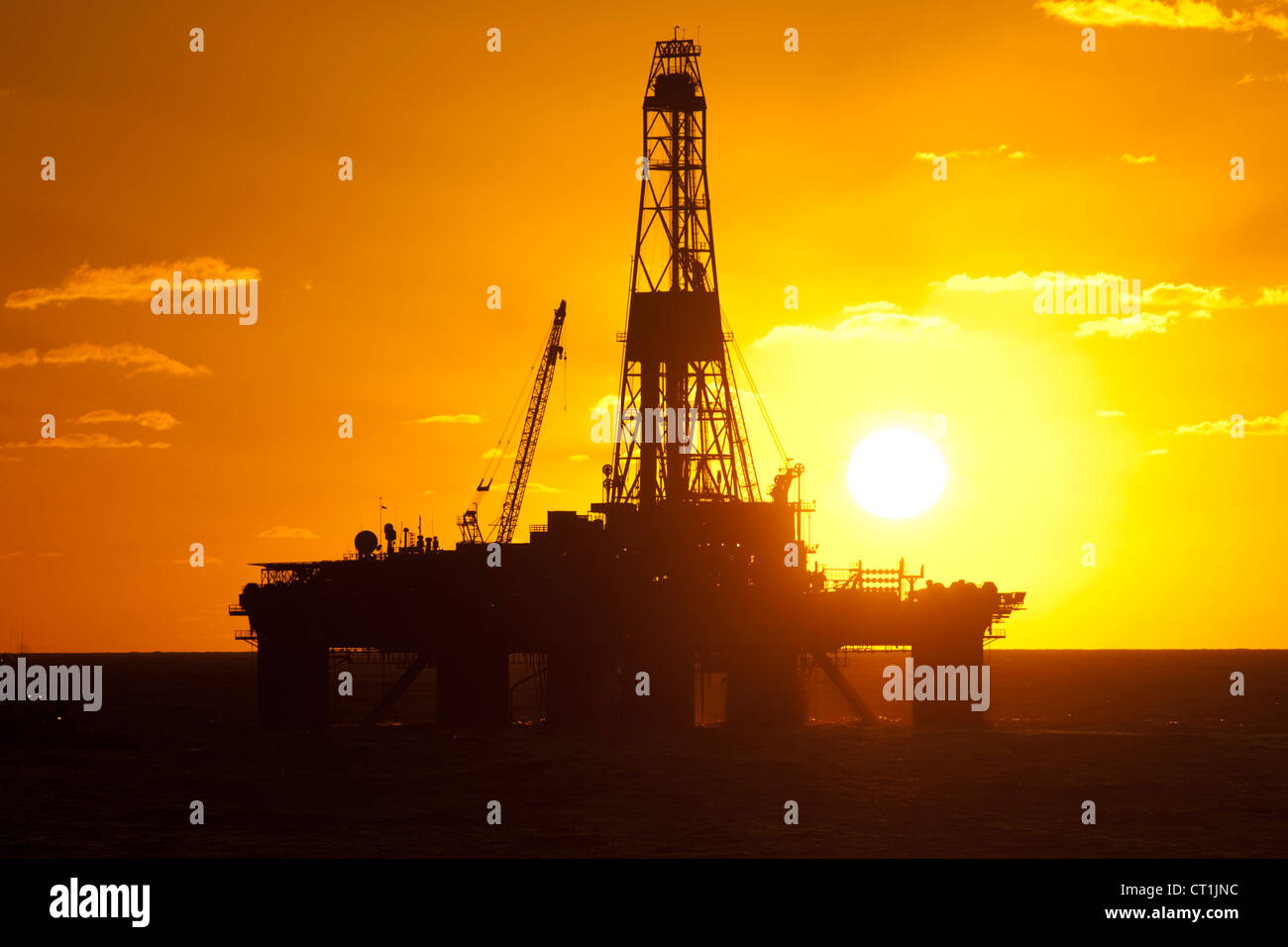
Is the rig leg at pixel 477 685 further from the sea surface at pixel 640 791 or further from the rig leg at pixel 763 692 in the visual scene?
the rig leg at pixel 763 692

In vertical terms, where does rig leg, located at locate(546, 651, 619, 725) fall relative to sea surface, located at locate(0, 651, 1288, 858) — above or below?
above

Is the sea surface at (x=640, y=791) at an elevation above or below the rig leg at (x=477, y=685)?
below

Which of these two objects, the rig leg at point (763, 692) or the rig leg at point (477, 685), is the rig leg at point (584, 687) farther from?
the rig leg at point (763, 692)

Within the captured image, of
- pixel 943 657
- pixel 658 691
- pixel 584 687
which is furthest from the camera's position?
pixel 943 657

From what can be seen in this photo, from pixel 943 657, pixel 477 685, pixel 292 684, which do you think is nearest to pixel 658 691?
pixel 477 685

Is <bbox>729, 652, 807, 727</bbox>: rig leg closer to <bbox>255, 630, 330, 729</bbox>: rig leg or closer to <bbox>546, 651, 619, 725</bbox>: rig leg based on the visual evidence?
<bbox>546, 651, 619, 725</bbox>: rig leg

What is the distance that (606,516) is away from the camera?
94.5 m

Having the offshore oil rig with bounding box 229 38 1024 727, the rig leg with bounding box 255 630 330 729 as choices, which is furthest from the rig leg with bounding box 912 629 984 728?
the rig leg with bounding box 255 630 330 729

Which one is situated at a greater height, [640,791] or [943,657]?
[943,657]

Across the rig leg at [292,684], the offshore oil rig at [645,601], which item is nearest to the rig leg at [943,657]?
the offshore oil rig at [645,601]

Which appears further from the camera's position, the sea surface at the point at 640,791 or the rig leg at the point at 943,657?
the rig leg at the point at 943,657

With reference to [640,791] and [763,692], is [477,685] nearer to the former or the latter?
[763,692]

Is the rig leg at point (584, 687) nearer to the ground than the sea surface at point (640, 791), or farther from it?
farther from it
